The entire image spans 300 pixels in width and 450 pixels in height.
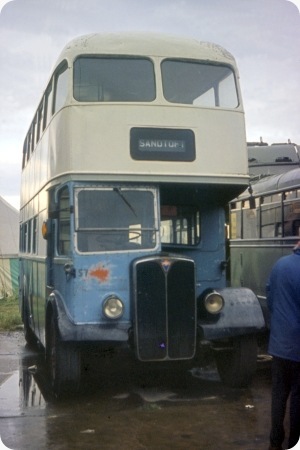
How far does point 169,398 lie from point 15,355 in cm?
495

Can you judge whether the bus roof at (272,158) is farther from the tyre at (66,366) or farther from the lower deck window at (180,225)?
the tyre at (66,366)

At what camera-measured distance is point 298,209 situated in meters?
10.6

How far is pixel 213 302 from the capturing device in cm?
866

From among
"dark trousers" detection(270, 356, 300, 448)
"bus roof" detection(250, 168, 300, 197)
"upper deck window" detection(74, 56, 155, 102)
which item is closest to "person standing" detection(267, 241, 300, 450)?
"dark trousers" detection(270, 356, 300, 448)

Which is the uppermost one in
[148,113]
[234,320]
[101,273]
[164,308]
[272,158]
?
[272,158]

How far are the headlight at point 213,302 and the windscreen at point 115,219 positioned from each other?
3.01 feet

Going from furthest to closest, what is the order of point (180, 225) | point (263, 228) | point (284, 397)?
point (263, 228) < point (180, 225) < point (284, 397)

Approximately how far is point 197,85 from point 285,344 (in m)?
4.14

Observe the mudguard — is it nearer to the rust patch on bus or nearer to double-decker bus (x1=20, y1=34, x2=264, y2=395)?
double-decker bus (x1=20, y1=34, x2=264, y2=395)

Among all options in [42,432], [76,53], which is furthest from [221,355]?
[76,53]

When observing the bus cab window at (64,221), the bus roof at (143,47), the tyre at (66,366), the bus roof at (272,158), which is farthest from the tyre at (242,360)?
the bus roof at (272,158)

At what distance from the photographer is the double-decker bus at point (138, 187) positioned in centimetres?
844

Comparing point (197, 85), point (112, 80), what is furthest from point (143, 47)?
point (197, 85)

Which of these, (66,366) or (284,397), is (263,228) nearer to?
(66,366)
